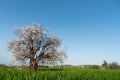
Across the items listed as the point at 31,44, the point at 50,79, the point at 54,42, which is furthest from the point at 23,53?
the point at 50,79

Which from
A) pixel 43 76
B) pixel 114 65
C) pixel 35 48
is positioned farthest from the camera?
pixel 114 65

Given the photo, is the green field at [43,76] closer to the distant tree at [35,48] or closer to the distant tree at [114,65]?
the distant tree at [35,48]

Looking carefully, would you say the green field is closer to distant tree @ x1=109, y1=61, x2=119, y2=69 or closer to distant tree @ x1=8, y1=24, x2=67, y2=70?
distant tree @ x1=8, y1=24, x2=67, y2=70

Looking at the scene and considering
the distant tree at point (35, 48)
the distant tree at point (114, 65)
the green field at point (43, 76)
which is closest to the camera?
the green field at point (43, 76)

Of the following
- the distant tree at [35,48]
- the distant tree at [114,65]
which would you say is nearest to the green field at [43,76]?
the distant tree at [35,48]

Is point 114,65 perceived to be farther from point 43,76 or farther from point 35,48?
point 43,76

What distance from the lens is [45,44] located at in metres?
48.7

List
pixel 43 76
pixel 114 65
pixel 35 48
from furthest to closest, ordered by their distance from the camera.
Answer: pixel 114 65
pixel 35 48
pixel 43 76

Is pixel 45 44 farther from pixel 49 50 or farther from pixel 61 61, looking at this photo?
pixel 61 61

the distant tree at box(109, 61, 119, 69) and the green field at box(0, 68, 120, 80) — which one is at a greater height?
the distant tree at box(109, 61, 119, 69)

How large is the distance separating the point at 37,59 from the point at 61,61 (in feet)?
18.7

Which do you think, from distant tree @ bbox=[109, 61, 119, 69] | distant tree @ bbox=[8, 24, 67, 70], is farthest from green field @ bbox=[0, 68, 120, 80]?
distant tree @ bbox=[109, 61, 119, 69]

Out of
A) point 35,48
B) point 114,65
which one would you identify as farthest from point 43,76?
point 114,65

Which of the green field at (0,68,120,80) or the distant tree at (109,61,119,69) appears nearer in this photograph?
the green field at (0,68,120,80)
